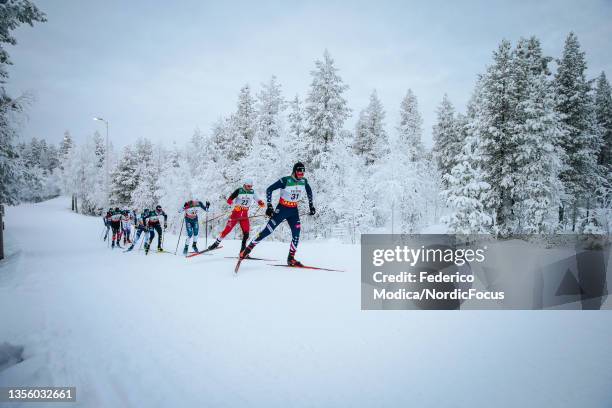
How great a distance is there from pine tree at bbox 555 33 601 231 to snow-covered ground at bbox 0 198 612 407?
23.2 meters

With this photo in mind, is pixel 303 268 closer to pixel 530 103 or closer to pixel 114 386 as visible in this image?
pixel 114 386

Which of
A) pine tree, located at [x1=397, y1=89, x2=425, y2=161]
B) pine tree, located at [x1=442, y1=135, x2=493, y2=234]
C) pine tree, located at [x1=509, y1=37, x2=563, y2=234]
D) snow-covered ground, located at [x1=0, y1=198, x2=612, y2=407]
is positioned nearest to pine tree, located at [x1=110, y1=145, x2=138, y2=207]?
pine tree, located at [x1=397, y1=89, x2=425, y2=161]

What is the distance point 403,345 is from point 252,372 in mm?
1655

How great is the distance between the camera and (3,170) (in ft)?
33.4

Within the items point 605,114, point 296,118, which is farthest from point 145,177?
point 605,114

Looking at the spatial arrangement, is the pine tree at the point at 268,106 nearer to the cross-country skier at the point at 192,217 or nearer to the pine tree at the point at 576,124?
the cross-country skier at the point at 192,217
